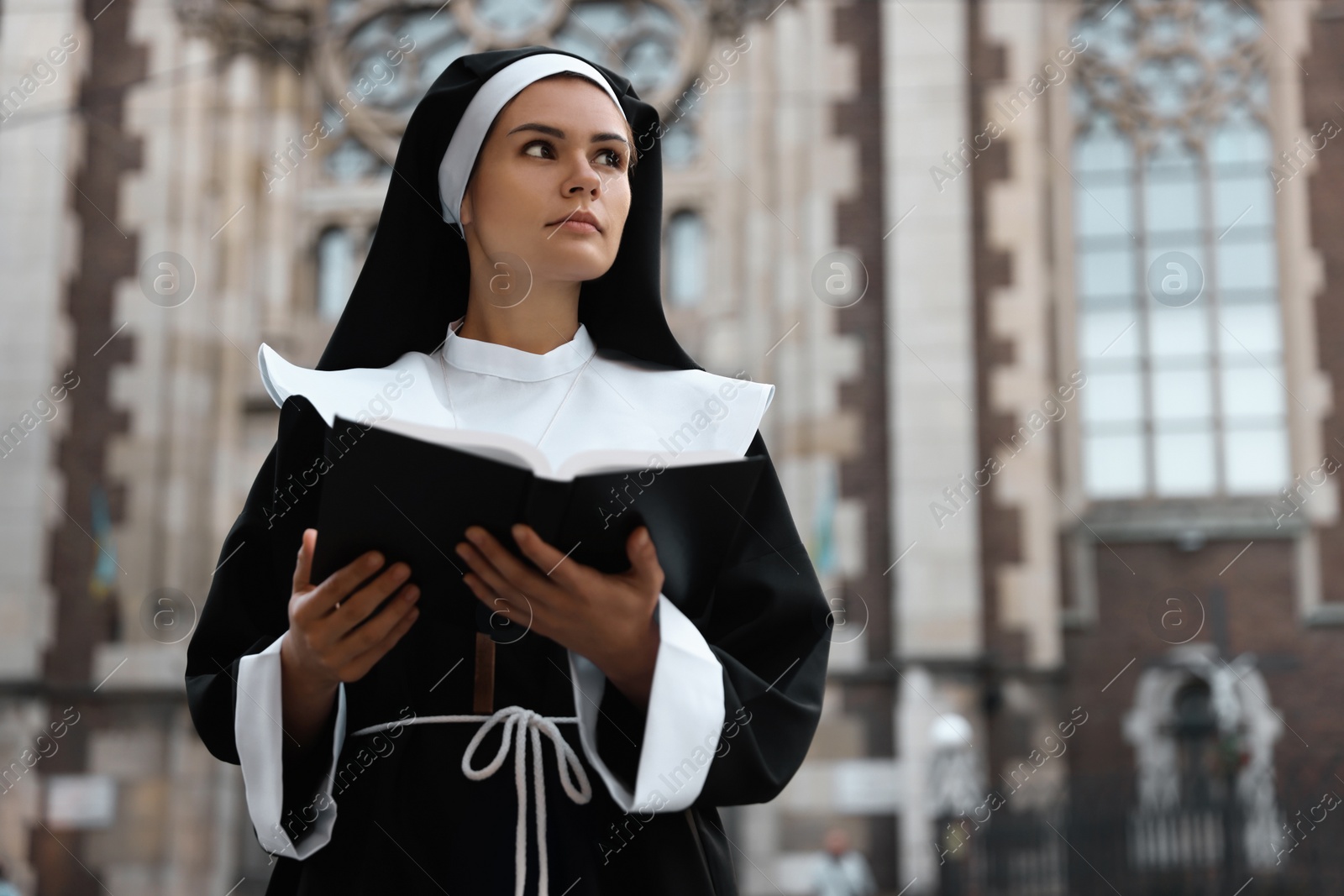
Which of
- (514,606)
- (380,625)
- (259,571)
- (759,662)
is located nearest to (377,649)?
(380,625)

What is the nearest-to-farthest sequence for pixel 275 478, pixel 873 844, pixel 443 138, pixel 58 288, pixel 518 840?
pixel 518 840
pixel 275 478
pixel 443 138
pixel 873 844
pixel 58 288

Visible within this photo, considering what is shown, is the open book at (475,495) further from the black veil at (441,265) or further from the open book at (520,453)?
the black veil at (441,265)

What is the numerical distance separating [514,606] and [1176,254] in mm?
13993

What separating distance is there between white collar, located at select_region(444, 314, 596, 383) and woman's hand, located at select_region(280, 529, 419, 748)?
1.73ft

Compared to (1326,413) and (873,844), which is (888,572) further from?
(1326,413)

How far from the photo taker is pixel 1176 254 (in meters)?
14.8

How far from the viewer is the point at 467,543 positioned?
189cm

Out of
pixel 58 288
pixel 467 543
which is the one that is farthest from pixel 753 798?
pixel 58 288

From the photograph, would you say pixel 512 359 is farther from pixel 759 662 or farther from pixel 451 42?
pixel 451 42

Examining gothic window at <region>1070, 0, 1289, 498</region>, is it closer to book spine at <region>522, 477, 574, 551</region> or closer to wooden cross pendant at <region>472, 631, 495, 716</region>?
wooden cross pendant at <region>472, 631, 495, 716</region>

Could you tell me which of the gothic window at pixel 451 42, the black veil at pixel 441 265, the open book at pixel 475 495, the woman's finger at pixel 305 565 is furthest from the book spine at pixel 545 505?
the gothic window at pixel 451 42

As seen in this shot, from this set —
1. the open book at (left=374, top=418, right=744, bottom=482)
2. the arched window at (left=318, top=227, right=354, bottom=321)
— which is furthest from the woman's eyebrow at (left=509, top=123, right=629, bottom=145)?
the arched window at (left=318, top=227, right=354, bottom=321)

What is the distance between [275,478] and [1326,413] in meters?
13.5

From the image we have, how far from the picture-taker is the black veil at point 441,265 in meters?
2.44
